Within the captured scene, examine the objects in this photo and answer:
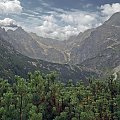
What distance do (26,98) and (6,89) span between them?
12514 mm

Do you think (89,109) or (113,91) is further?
(113,91)

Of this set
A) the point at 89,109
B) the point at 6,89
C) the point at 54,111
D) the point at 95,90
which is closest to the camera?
the point at 89,109

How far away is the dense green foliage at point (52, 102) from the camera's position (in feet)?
288

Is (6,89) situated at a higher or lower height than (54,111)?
higher

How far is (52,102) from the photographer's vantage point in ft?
321

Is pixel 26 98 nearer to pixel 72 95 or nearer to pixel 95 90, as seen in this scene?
pixel 72 95

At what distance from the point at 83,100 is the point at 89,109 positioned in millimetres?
7399

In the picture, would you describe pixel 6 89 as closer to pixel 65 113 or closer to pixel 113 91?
pixel 65 113

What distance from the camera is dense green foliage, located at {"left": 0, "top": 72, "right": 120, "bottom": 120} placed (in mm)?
87688

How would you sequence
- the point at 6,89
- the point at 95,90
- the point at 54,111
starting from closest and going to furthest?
the point at 54,111 < the point at 6,89 < the point at 95,90

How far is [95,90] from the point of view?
363 ft

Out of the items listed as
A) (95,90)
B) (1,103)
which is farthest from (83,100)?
(1,103)

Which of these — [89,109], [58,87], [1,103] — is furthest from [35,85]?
[89,109]

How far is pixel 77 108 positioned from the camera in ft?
288
